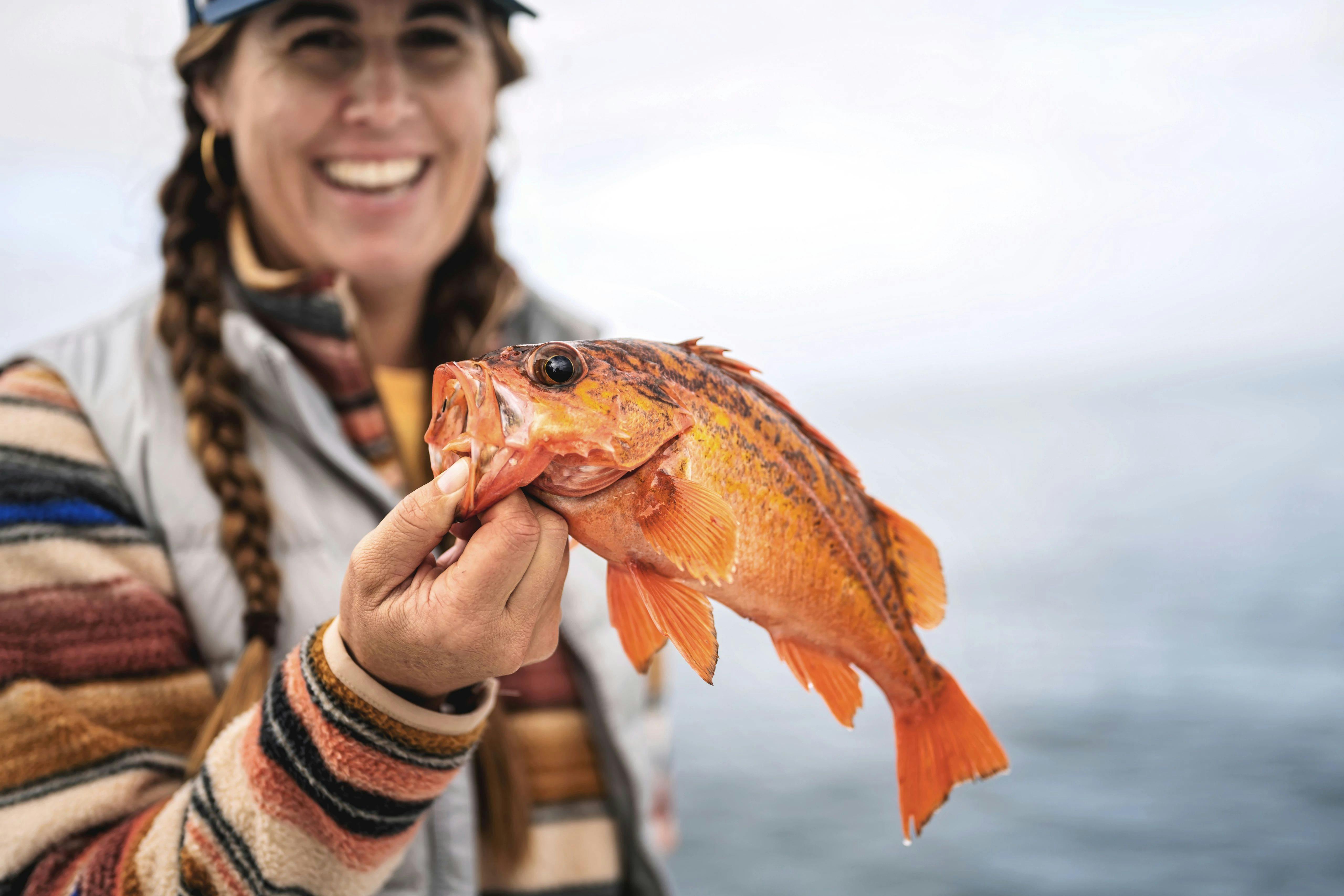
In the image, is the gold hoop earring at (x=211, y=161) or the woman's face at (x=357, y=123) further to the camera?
the gold hoop earring at (x=211, y=161)

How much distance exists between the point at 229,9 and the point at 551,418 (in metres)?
1.33

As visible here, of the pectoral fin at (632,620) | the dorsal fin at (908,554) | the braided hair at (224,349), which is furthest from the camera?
the braided hair at (224,349)

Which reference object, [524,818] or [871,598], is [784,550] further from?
[524,818]

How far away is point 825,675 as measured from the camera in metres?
1.21

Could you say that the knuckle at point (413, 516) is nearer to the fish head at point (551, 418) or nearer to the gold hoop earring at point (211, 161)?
the fish head at point (551, 418)

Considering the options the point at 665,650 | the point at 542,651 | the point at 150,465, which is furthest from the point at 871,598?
the point at 665,650

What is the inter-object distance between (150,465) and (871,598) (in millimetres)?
1354

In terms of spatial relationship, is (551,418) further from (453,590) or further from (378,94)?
(378,94)

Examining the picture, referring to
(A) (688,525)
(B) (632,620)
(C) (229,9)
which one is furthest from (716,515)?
(C) (229,9)

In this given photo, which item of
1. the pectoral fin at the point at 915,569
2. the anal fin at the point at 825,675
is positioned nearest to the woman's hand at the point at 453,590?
the anal fin at the point at 825,675

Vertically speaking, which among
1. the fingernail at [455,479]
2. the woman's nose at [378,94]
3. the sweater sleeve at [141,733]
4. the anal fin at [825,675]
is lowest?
the sweater sleeve at [141,733]

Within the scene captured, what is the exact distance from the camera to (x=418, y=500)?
103 centimetres

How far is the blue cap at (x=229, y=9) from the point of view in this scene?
1.78 m

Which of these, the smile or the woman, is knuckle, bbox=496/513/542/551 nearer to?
the woman
